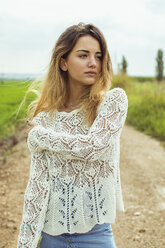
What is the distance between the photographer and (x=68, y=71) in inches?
84.4

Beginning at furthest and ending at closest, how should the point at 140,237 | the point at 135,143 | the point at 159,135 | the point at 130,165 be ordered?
the point at 159,135
the point at 135,143
the point at 130,165
the point at 140,237

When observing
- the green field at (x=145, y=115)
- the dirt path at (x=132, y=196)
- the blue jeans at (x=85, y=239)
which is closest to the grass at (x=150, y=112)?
the green field at (x=145, y=115)

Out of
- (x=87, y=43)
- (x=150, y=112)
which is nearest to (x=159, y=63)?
(x=150, y=112)

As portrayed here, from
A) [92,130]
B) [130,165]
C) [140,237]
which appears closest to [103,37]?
[92,130]

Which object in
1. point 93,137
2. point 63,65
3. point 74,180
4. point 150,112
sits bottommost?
point 150,112

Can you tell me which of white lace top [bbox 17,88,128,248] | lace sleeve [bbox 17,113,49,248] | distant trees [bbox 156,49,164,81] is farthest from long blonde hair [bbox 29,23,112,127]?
distant trees [bbox 156,49,164,81]

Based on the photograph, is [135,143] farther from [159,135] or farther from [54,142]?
[54,142]

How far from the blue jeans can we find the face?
2.87 ft

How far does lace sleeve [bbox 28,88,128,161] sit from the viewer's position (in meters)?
1.74

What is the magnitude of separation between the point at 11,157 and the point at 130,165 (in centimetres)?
229

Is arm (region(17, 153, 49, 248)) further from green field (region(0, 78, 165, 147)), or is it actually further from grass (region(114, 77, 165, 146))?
grass (region(114, 77, 165, 146))

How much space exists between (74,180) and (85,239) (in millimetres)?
330

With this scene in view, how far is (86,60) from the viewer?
1.95 m

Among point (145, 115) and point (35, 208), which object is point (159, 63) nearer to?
point (145, 115)
